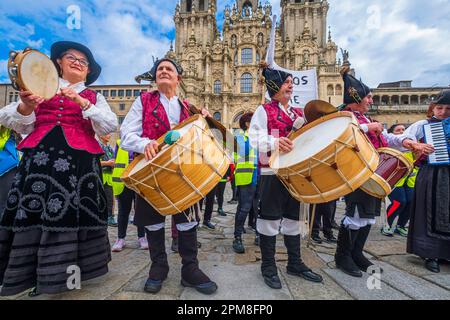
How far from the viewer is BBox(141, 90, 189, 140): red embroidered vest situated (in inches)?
92.2

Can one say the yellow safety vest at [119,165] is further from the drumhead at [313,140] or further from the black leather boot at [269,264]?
the drumhead at [313,140]

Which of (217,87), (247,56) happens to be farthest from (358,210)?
(247,56)

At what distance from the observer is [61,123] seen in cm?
214

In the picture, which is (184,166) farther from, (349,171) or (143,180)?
(349,171)

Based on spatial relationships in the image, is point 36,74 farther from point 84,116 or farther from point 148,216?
point 148,216

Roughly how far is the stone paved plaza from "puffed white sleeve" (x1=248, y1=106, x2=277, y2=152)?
4.44 ft

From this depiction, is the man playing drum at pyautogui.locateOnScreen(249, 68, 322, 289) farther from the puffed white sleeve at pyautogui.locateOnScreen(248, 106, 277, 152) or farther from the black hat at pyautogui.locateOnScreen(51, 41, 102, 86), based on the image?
the black hat at pyautogui.locateOnScreen(51, 41, 102, 86)

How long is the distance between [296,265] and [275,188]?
0.88 m

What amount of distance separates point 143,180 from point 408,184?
554 centimetres

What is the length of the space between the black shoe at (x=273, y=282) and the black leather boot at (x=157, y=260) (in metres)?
0.99
